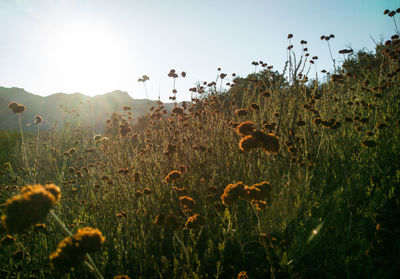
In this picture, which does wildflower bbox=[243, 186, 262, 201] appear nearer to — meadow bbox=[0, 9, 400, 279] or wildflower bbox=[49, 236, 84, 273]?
meadow bbox=[0, 9, 400, 279]

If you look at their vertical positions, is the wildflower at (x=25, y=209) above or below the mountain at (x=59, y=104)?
below

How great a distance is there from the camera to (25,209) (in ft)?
2.88

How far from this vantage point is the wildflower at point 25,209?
862mm

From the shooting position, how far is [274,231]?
2.06 metres

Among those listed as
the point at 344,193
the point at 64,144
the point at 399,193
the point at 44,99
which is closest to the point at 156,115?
the point at 344,193

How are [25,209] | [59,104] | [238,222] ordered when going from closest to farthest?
[25,209], [238,222], [59,104]

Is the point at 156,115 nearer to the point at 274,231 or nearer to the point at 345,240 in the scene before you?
the point at 274,231

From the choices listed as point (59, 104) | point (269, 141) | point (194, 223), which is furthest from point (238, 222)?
point (59, 104)

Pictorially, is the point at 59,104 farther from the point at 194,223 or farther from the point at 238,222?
the point at 194,223

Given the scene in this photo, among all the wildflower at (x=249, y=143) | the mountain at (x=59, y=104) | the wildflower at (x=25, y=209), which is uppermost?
the mountain at (x=59, y=104)

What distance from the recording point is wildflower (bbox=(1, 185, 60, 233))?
862 mm

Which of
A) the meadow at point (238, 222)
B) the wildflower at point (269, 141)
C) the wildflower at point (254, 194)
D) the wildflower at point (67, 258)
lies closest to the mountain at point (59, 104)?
the meadow at point (238, 222)

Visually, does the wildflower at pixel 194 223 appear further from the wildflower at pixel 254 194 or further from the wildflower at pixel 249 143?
the wildflower at pixel 249 143

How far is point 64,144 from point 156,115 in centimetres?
610
